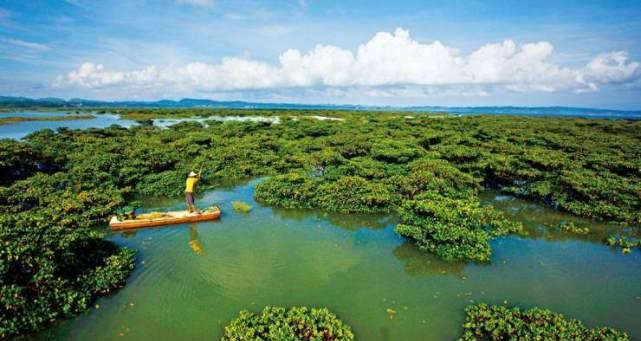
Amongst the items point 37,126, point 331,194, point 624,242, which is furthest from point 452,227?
point 37,126

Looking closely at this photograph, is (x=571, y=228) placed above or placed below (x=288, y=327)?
above

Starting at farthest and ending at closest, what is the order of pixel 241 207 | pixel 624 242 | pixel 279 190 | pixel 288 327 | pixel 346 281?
pixel 279 190 → pixel 241 207 → pixel 624 242 → pixel 346 281 → pixel 288 327

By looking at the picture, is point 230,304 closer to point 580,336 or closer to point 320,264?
point 320,264

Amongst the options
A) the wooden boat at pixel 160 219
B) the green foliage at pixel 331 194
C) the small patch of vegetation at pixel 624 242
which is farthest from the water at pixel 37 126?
the small patch of vegetation at pixel 624 242

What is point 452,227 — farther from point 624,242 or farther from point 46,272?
point 46,272

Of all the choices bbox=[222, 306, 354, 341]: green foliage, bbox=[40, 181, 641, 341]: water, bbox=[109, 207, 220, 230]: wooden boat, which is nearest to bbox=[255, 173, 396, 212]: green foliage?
bbox=[40, 181, 641, 341]: water

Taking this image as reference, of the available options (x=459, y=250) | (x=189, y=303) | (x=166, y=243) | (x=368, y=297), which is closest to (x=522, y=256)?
(x=459, y=250)

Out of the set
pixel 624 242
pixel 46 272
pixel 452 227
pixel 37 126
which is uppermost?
pixel 37 126

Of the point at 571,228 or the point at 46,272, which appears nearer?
the point at 46,272
